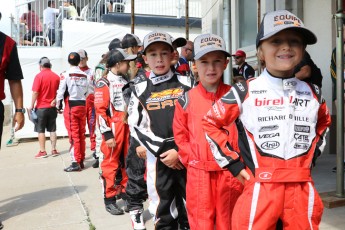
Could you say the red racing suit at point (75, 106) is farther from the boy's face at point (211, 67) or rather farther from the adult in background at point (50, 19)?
the adult in background at point (50, 19)

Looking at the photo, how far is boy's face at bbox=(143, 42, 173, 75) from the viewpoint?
10.9 feet

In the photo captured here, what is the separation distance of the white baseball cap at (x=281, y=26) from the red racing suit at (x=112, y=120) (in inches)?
111

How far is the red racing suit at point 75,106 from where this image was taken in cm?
731

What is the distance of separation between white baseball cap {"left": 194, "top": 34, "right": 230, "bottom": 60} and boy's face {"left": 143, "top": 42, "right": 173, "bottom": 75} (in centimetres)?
54

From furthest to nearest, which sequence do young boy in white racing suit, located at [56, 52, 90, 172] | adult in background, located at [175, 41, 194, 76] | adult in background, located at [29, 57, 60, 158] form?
adult in background, located at [29, 57, 60, 158] → young boy in white racing suit, located at [56, 52, 90, 172] → adult in background, located at [175, 41, 194, 76]

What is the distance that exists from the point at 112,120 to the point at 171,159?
176cm

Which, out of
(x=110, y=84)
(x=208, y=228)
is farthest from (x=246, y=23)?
(x=208, y=228)

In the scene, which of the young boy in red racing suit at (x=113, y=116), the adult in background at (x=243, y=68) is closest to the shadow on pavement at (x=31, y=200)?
the young boy in red racing suit at (x=113, y=116)

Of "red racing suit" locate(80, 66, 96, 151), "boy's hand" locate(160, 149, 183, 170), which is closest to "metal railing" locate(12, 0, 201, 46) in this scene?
"red racing suit" locate(80, 66, 96, 151)

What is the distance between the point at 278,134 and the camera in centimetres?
202

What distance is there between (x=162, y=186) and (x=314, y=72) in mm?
1795

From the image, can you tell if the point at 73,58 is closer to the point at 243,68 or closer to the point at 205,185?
the point at 243,68

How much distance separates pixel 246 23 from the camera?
9.90 meters

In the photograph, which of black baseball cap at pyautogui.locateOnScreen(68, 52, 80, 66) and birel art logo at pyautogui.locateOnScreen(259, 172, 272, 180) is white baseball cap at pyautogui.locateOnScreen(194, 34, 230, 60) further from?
black baseball cap at pyautogui.locateOnScreen(68, 52, 80, 66)
